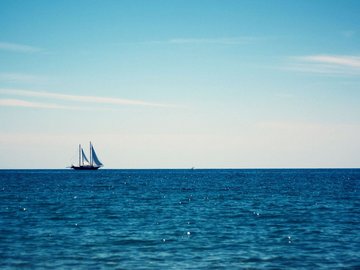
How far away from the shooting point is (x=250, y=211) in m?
54.8

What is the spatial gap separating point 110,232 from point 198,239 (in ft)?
26.7

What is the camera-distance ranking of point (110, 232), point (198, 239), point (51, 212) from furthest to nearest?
point (51, 212) < point (110, 232) < point (198, 239)

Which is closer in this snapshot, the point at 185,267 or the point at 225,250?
the point at 185,267

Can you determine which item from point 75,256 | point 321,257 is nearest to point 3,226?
point 75,256

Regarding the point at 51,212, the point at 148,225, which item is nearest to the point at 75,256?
the point at 148,225

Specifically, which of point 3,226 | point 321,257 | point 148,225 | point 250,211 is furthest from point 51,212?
point 321,257

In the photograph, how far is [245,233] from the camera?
124 feet

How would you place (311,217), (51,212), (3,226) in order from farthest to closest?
(51,212), (311,217), (3,226)

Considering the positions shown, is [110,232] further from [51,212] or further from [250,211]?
[250,211]

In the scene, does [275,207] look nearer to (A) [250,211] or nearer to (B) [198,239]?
(A) [250,211]

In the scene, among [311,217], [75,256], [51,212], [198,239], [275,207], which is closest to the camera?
[75,256]

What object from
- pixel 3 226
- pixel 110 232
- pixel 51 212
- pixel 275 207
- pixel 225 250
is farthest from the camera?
pixel 275 207

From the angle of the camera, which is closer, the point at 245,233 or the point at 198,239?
the point at 198,239

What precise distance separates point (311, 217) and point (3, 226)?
32.6 meters
